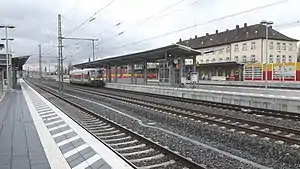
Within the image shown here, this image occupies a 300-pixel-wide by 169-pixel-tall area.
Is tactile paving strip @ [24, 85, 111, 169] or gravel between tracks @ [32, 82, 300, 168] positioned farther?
gravel between tracks @ [32, 82, 300, 168]

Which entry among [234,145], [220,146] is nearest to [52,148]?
[220,146]

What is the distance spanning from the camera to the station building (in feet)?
161

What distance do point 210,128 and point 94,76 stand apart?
41.9 m

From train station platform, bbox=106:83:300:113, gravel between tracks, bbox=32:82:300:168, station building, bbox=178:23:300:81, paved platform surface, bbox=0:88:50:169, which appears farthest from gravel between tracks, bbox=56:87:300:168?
station building, bbox=178:23:300:81

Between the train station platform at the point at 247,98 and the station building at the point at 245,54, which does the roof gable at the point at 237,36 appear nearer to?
the station building at the point at 245,54

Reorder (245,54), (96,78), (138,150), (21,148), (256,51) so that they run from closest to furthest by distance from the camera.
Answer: (21,148) → (138,150) → (96,78) → (256,51) → (245,54)

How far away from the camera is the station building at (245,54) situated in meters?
49.0

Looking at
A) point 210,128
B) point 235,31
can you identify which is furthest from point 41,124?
point 235,31

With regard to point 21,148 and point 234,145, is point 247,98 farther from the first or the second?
point 21,148

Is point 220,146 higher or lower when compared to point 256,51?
lower

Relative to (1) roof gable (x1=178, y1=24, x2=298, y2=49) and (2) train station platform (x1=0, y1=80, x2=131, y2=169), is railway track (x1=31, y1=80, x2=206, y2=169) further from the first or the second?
(1) roof gable (x1=178, y1=24, x2=298, y2=49)

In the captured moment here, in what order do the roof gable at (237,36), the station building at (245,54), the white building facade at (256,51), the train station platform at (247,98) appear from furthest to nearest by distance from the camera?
the roof gable at (237,36)
the white building facade at (256,51)
the station building at (245,54)
the train station platform at (247,98)

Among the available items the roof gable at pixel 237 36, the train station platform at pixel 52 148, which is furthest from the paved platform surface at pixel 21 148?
the roof gable at pixel 237 36

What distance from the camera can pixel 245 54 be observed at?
247ft
